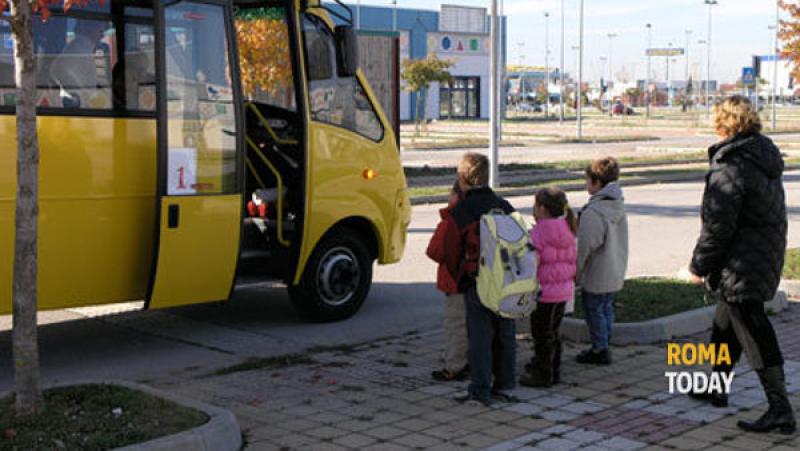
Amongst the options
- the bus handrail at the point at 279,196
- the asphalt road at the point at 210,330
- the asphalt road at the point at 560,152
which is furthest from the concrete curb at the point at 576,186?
the bus handrail at the point at 279,196

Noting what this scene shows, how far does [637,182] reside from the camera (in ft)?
85.0

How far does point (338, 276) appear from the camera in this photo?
988 cm

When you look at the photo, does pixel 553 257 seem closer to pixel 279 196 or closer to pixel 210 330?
pixel 279 196

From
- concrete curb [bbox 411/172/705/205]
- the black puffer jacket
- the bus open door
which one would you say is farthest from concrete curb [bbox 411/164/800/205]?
the black puffer jacket

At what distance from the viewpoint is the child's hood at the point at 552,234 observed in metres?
7.24

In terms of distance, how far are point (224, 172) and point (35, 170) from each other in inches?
117

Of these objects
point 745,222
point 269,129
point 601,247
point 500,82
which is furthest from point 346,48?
point 500,82

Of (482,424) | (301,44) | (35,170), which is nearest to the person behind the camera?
(35,170)

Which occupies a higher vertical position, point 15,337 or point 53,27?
point 53,27

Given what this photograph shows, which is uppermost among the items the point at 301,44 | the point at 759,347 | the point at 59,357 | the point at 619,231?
the point at 301,44

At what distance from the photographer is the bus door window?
8.45 metres

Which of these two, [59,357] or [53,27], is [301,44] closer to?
[53,27]

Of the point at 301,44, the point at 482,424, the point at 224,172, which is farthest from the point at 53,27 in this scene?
the point at 482,424

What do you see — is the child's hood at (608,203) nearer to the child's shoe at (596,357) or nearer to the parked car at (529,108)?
the child's shoe at (596,357)
